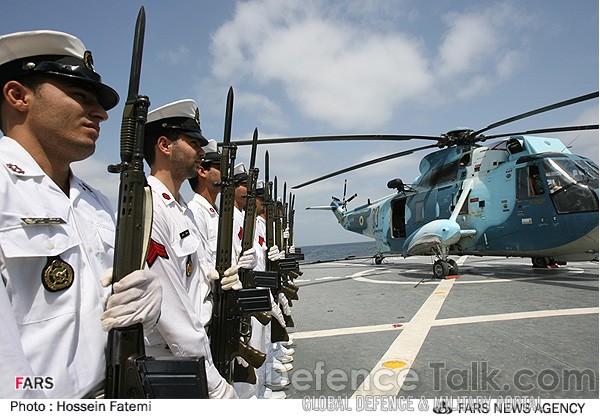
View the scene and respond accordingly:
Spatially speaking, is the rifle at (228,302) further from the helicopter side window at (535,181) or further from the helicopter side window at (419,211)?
the helicopter side window at (419,211)

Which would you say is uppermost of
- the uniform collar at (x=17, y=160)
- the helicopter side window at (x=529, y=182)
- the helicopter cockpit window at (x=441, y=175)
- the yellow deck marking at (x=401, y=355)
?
the helicopter cockpit window at (x=441, y=175)

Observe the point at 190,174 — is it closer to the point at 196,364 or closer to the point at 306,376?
the point at 196,364

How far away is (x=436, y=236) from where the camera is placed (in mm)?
9195

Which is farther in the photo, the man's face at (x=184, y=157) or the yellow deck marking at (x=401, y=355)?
the yellow deck marking at (x=401, y=355)

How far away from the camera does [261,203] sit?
638 cm

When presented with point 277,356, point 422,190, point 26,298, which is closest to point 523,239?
point 422,190

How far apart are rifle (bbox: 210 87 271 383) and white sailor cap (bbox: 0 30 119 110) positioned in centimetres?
111

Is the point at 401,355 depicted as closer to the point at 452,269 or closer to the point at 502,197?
the point at 452,269

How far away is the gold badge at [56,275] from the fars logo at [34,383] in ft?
0.98

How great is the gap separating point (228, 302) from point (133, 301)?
1.35m

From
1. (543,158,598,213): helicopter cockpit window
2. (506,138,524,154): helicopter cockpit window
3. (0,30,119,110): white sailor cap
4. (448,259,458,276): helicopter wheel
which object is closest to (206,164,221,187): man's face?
(0,30,119,110): white sailor cap

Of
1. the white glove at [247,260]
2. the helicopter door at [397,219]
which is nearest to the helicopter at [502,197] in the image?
the helicopter door at [397,219]

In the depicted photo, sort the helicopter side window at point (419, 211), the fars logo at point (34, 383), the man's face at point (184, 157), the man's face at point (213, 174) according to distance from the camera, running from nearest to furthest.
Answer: the fars logo at point (34, 383) → the man's face at point (184, 157) → the man's face at point (213, 174) → the helicopter side window at point (419, 211)

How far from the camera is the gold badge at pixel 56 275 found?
1.30 meters
